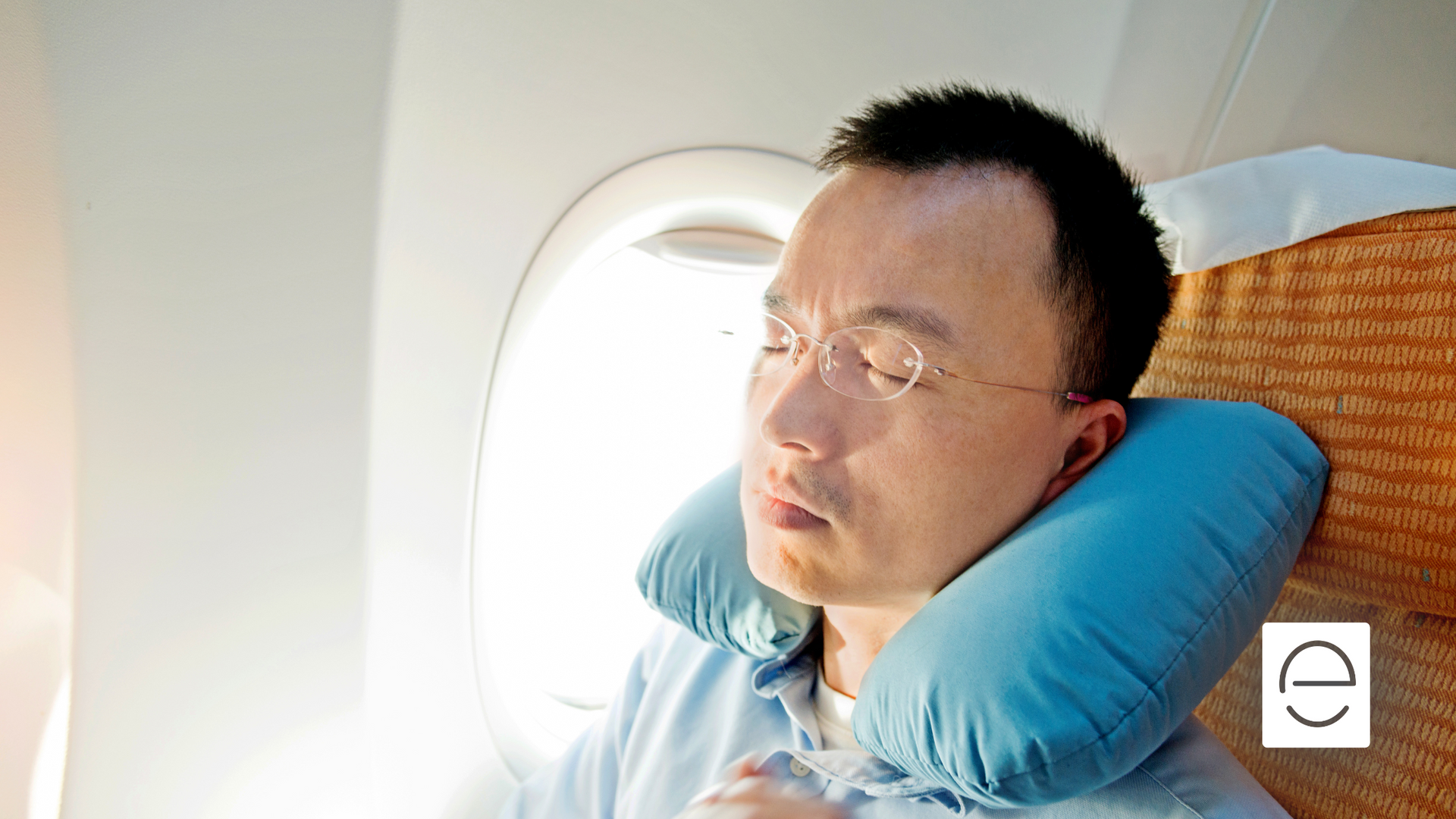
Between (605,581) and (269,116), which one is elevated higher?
(269,116)

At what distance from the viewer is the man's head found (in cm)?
108

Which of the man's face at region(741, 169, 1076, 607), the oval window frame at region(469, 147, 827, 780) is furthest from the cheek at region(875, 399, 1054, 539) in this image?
the oval window frame at region(469, 147, 827, 780)

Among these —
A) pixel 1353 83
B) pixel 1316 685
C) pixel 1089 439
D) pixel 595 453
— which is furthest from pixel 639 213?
pixel 1316 685

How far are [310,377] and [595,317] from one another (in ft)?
1.97

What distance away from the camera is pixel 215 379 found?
1.39 metres

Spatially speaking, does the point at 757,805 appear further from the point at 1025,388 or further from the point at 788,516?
the point at 1025,388

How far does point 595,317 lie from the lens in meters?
1.85

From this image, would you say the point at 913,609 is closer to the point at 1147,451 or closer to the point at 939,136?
the point at 1147,451

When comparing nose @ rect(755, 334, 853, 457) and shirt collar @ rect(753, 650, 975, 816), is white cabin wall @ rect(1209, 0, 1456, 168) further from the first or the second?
shirt collar @ rect(753, 650, 975, 816)

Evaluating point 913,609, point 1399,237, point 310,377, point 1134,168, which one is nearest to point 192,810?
point 310,377

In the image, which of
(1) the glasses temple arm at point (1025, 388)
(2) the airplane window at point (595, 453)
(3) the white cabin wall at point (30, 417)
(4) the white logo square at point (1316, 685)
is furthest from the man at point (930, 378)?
(3) the white cabin wall at point (30, 417)

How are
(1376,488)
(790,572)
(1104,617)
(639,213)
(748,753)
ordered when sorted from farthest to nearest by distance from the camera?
1. (639,213)
2. (748,753)
3. (790,572)
4. (1376,488)
5. (1104,617)

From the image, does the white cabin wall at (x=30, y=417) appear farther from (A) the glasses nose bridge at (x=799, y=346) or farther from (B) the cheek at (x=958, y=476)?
(B) the cheek at (x=958, y=476)

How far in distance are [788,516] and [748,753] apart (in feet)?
1.48
